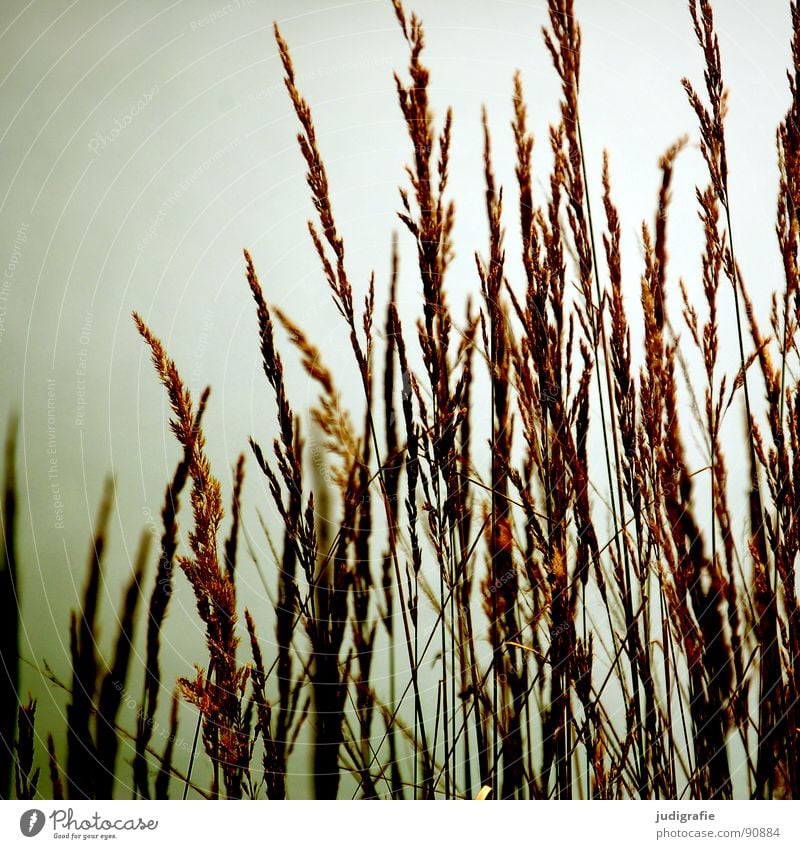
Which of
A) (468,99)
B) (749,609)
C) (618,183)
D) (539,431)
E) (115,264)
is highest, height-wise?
(468,99)

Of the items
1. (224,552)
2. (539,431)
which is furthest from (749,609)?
(224,552)

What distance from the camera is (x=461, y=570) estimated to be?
0.81m

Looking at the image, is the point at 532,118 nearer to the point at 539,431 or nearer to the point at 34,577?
the point at 539,431

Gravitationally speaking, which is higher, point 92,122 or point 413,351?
point 92,122

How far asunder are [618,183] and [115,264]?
26.6 inches

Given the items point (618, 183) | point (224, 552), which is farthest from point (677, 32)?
point (224, 552)

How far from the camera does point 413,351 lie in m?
0.83

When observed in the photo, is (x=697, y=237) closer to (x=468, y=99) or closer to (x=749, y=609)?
(x=468, y=99)

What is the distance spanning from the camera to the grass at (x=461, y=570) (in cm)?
80

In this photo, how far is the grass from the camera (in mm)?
805

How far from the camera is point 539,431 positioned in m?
0.82

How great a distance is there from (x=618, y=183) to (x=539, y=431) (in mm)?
355
